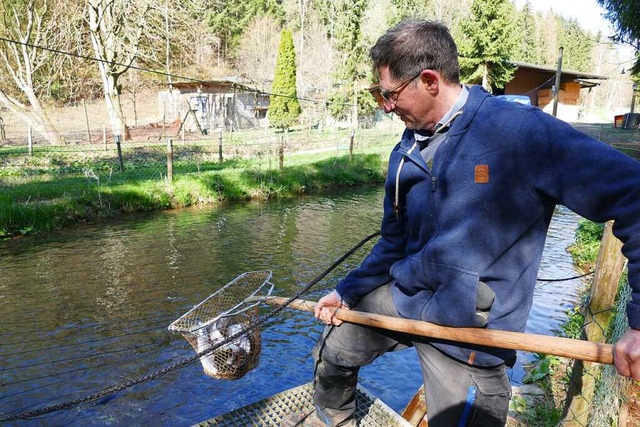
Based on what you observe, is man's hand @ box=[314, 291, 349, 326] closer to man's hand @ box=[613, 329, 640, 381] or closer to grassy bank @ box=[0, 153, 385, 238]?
man's hand @ box=[613, 329, 640, 381]

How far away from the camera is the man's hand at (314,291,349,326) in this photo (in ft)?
8.52

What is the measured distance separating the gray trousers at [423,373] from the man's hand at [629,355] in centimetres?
56

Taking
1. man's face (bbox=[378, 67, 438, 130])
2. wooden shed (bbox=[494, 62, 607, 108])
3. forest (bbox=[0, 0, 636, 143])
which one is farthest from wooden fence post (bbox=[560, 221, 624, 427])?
wooden shed (bbox=[494, 62, 607, 108])

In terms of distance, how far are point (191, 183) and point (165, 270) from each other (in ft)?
18.0

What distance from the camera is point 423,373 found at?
2.24m

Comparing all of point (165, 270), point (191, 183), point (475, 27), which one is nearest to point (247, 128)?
Result: point (475, 27)

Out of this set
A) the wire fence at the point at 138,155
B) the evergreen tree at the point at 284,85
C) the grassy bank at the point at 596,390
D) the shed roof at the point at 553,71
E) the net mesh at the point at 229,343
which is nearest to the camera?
the grassy bank at the point at 596,390

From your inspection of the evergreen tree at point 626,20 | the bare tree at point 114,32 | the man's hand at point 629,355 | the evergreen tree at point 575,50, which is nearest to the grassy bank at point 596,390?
the man's hand at point 629,355

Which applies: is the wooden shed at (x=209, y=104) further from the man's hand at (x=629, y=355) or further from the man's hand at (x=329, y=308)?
the man's hand at (x=629, y=355)

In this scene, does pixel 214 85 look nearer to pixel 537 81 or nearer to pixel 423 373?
pixel 537 81

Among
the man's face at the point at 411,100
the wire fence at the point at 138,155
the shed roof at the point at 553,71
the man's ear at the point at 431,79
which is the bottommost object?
the wire fence at the point at 138,155

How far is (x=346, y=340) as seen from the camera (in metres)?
2.56

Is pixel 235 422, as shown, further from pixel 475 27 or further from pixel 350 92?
pixel 350 92

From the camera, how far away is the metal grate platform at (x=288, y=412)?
3270mm
